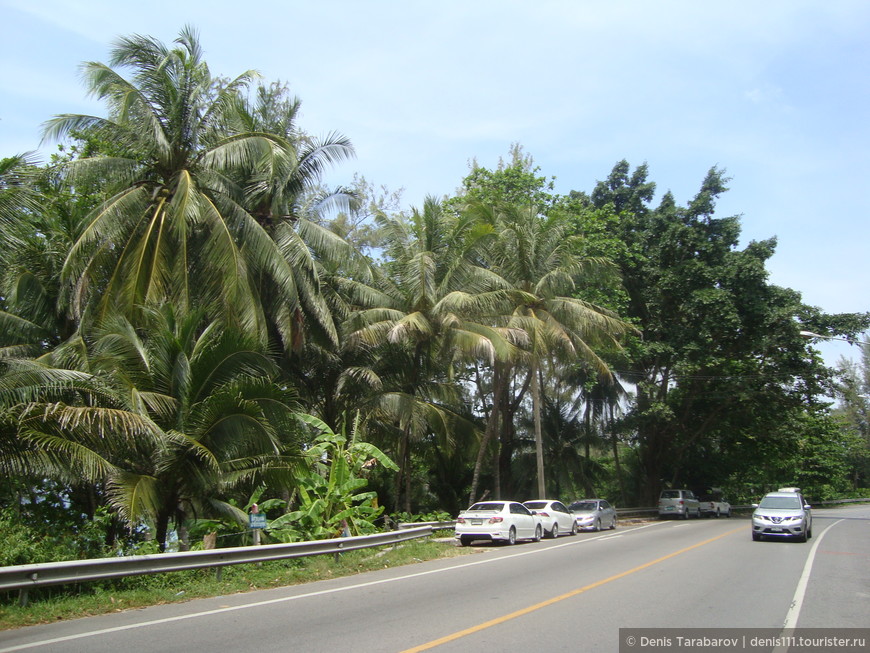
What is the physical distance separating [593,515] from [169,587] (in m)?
20.1

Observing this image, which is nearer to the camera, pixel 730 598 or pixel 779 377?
pixel 730 598

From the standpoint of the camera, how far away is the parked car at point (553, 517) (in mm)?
23734

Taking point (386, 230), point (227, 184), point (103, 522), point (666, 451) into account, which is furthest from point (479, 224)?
point (666, 451)

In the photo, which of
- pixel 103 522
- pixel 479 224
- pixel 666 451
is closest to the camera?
pixel 103 522

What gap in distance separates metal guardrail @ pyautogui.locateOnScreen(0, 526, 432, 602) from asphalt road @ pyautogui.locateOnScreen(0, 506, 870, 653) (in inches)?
30.1

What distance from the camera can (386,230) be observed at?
26.9 meters

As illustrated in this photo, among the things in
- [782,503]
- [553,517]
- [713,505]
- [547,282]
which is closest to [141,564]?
[553,517]

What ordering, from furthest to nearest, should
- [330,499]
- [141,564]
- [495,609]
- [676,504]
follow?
[676,504] → [330,499] → [141,564] → [495,609]

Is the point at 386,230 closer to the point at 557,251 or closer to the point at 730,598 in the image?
the point at 557,251

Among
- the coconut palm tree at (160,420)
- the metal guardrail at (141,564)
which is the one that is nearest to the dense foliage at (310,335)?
the coconut palm tree at (160,420)

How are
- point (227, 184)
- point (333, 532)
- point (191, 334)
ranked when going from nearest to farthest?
point (191, 334), point (333, 532), point (227, 184)

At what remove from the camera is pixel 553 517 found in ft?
79.4

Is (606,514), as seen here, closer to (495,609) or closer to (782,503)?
(782,503)

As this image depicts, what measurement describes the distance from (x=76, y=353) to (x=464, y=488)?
74.3ft
